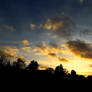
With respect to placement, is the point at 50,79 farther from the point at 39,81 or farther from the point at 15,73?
the point at 15,73

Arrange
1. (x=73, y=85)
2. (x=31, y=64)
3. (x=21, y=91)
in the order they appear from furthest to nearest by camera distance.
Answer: (x=31, y=64)
(x=73, y=85)
(x=21, y=91)

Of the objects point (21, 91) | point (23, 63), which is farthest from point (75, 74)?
point (21, 91)

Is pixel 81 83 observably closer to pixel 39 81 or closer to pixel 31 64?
pixel 39 81

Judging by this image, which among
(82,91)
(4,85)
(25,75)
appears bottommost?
(82,91)

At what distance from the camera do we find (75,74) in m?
96.8

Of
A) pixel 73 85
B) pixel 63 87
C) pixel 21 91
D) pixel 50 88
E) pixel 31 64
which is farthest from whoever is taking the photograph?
pixel 31 64

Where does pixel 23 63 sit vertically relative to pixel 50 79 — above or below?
above

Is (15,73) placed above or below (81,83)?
above

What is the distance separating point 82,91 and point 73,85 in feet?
12.8

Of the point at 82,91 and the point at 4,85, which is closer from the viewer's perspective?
the point at 4,85

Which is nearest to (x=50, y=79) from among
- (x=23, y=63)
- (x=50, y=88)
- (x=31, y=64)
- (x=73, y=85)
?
(x=50, y=88)

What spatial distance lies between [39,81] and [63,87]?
8.16 metres

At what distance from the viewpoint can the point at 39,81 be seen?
3528 cm

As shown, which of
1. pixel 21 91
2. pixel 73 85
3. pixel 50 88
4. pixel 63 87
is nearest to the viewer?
pixel 21 91
